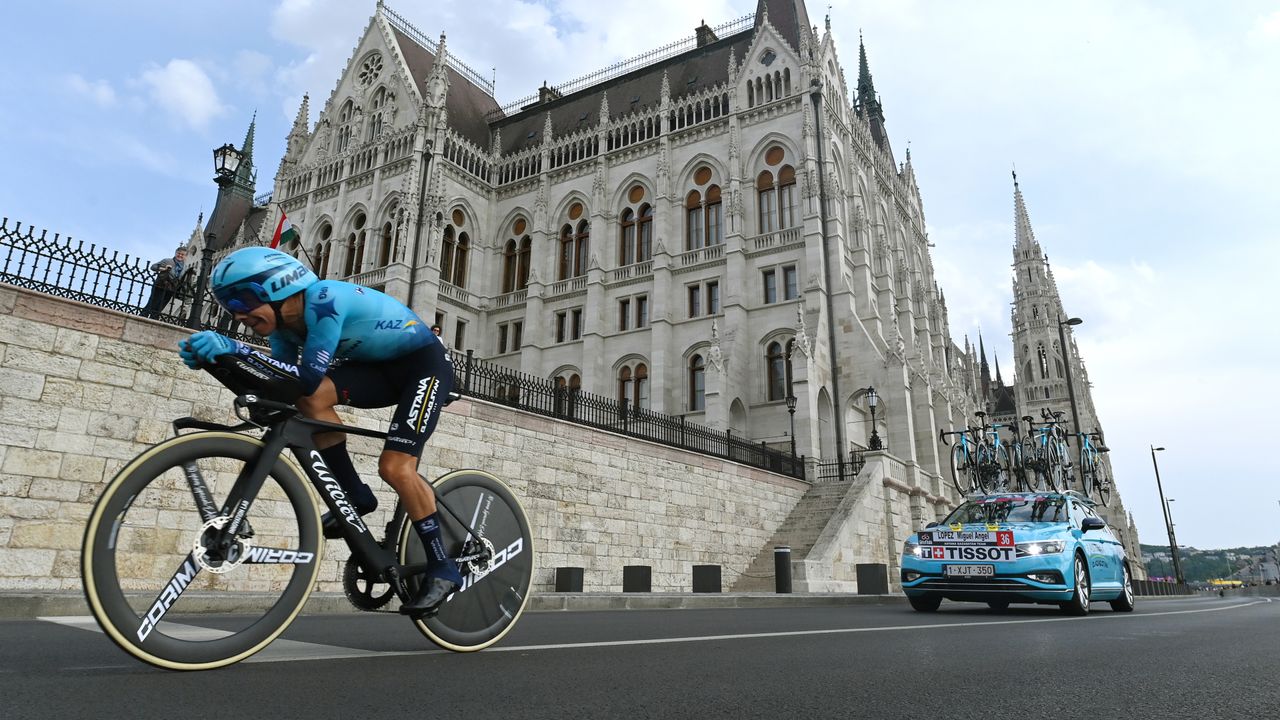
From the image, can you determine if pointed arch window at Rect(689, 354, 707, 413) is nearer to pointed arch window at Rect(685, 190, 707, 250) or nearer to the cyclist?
pointed arch window at Rect(685, 190, 707, 250)

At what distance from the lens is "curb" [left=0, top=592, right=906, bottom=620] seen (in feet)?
20.8

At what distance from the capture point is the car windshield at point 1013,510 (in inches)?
362

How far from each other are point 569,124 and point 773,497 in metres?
27.2

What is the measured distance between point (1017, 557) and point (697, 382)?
22362 mm

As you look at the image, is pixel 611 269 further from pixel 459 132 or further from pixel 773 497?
pixel 773 497

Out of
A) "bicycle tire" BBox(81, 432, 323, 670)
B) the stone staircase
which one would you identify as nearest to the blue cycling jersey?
"bicycle tire" BBox(81, 432, 323, 670)

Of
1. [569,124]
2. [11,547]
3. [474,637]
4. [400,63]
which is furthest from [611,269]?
[474,637]

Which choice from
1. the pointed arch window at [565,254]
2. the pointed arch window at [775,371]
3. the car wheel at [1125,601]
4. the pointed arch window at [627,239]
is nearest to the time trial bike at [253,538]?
the car wheel at [1125,601]

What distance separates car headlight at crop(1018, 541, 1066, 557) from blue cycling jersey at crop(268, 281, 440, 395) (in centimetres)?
761

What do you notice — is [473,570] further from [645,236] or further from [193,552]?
[645,236]

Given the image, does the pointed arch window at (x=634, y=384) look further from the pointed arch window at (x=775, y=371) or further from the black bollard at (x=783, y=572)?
the black bollard at (x=783, y=572)

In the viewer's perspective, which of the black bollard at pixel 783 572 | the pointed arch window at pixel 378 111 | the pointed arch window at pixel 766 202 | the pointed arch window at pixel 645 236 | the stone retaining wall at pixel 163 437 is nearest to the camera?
the stone retaining wall at pixel 163 437

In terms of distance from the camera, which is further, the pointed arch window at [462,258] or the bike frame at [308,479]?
the pointed arch window at [462,258]

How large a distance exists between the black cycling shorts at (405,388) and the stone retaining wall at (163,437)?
24.4 feet
